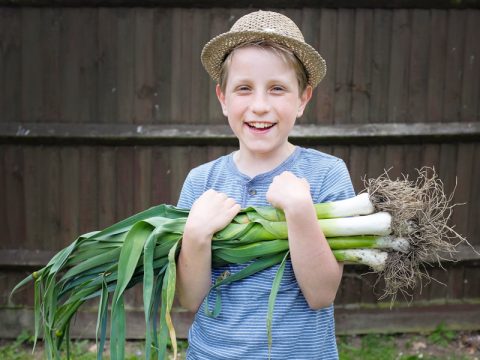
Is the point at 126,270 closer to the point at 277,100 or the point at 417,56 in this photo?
the point at 277,100

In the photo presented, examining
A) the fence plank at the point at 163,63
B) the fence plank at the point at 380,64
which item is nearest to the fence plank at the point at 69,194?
the fence plank at the point at 163,63

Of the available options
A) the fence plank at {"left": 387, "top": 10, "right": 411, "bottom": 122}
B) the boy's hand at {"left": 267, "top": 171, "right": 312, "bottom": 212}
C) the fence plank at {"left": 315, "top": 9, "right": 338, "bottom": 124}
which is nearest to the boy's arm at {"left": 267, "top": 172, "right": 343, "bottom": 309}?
the boy's hand at {"left": 267, "top": 171, "right": 312, "bottom": 212}

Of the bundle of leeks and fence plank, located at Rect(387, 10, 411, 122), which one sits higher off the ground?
fence plank, located at Rect(387, 10, 411, 122)

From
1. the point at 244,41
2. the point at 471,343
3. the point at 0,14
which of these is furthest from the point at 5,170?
the point at 471,343

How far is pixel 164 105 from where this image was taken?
3631 millimetres

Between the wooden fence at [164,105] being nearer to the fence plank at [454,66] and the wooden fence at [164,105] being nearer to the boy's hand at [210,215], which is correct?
the fence plank at [454,66]

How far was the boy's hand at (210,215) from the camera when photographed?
151 centimetres

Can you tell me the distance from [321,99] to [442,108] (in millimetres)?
773

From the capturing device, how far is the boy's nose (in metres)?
1.55

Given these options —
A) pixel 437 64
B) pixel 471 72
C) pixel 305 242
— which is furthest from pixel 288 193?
pixel 471 72

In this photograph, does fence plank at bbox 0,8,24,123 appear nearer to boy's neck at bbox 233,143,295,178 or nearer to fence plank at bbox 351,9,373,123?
fence plank at bbox 351,9,373,123

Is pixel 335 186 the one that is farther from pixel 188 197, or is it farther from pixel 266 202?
pixel 188 197

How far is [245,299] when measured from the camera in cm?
161

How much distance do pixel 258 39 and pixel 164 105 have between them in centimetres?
208
